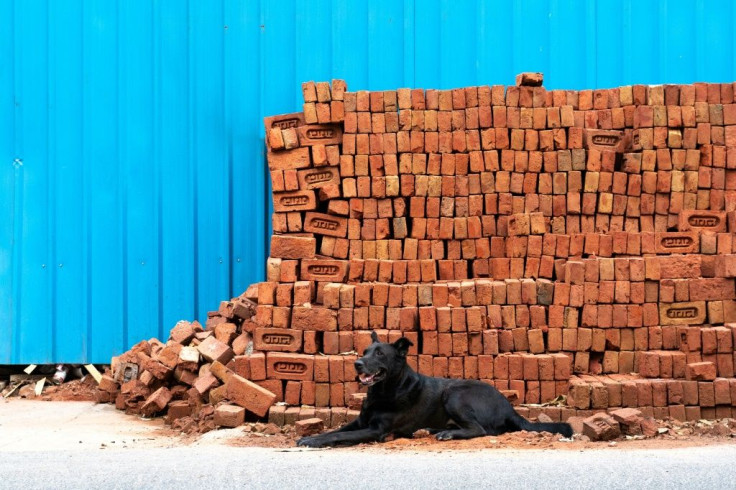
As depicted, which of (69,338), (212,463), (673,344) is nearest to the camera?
(212,463)

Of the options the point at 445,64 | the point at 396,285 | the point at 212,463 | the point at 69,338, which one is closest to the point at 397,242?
the point at 396,285

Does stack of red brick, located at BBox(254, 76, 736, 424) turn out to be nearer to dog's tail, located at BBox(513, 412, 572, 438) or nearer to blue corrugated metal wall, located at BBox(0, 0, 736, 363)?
dog's tail, located at BBox(513, 412, 572, 438)

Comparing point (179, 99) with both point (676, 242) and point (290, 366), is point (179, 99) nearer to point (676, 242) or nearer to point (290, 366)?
point (290, 366)

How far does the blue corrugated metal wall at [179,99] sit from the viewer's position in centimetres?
959

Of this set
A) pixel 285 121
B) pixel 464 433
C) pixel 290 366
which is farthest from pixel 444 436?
pixel 285 121

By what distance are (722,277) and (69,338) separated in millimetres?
7196

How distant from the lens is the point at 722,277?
25.5ft

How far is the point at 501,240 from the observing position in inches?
313

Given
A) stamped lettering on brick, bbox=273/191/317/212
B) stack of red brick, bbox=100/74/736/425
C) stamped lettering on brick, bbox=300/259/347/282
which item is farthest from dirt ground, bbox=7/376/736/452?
stamped lettering on brick, bbox=273/191/317/212

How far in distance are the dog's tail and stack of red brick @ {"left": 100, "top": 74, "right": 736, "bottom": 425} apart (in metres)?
0.65

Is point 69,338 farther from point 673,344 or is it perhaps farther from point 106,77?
point 673,344

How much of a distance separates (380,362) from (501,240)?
2.04 m

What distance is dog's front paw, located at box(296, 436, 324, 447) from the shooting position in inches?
251

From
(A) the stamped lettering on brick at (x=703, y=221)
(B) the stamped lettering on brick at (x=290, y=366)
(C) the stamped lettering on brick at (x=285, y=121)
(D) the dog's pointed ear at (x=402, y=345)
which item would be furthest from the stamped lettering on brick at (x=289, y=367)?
(A) the stamped lettering on brick at (x=703, y=221)
